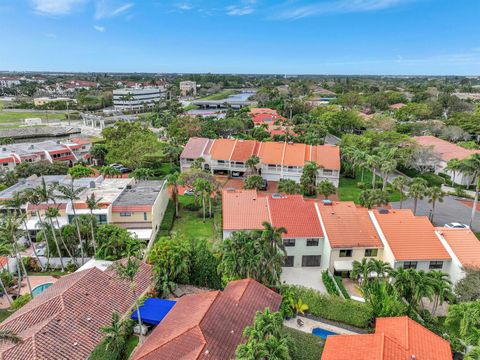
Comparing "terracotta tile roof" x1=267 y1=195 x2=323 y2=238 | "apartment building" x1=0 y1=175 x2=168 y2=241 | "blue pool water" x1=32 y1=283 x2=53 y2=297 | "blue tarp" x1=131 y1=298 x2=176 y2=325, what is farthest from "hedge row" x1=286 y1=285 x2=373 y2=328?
"blue pool water" x1=32 y1=283 x2=53 y2=297

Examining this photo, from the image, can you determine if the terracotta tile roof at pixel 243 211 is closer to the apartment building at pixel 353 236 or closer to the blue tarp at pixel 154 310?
the apartment building at pixel 353 236

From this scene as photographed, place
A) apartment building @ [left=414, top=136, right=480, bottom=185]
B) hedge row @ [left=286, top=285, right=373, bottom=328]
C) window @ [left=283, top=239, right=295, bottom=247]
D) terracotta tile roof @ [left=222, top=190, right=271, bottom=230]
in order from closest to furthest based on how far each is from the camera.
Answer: hedge row @ [left=286, top=285, right=373, bottom=328]
window @ [left=283, top=239, right=295, bottom=247]
terracotta tile roof @ [left=222, top=190, right=271, bottom=230]
apartment building @ [left=414, top=136, right=480, bottom=185]

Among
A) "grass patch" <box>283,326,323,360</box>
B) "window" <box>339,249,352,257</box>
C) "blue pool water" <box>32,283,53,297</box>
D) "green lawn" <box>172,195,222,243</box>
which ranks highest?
"window" <box>339,249,352,257</box>

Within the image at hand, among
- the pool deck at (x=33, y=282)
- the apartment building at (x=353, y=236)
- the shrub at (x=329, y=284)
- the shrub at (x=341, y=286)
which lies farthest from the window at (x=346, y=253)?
the pool deck at (x=33, y=282)

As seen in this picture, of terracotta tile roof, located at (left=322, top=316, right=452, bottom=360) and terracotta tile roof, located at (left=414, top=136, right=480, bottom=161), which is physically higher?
terracotta tile roof, located at (left=414, top=136, right=480, bottom=161)

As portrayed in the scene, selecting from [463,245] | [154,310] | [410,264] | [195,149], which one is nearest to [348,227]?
[410,264]

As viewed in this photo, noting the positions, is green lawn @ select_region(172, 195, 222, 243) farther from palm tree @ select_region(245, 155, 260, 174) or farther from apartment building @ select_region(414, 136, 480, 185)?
apartment building @ select_region(414, 136, 480, 185)

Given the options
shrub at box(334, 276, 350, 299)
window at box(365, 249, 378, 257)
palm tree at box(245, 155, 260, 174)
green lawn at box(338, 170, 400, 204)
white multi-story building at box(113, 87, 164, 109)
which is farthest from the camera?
white multi-story building at box(113, 87, 164, 109)

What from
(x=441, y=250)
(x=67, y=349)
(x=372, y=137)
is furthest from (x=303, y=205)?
(x=372, y=137)

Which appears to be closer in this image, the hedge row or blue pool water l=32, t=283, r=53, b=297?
the hedge row

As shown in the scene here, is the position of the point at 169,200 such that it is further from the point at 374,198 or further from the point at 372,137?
the point at 372,137
